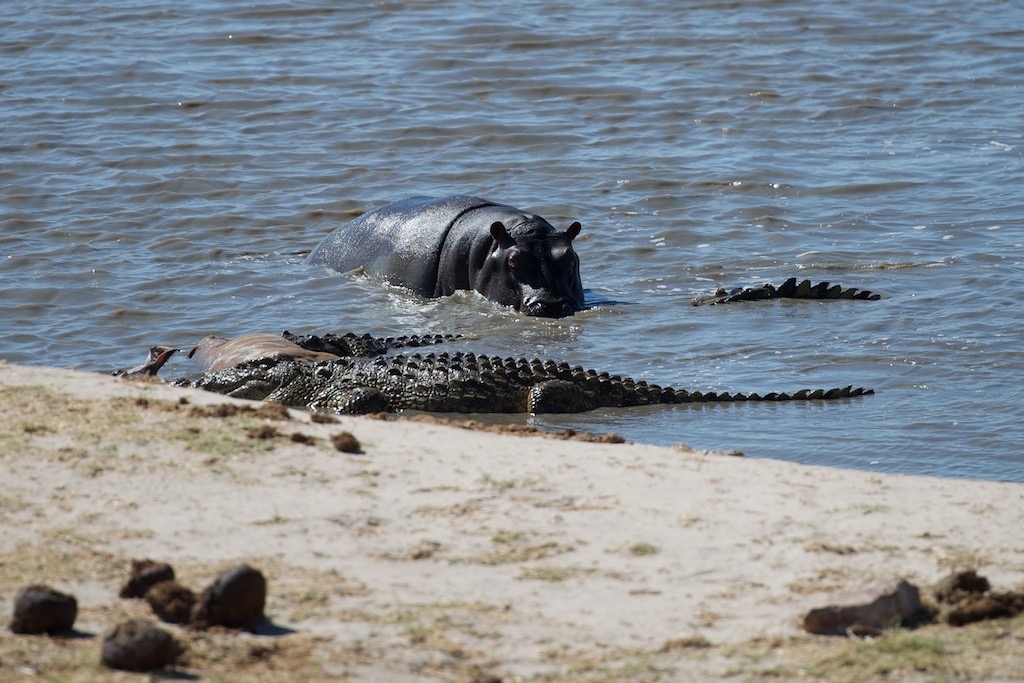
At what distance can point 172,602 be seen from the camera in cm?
399

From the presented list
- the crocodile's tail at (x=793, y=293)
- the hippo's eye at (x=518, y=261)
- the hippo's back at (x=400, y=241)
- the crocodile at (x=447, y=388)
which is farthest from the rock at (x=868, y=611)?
the hippo's back at (x=400, y=241)

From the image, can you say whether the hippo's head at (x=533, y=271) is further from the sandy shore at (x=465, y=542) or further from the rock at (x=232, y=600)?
the rock at (x=232, y=600)

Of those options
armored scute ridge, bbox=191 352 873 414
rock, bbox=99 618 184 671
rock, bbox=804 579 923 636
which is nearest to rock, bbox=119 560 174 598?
rock, bbox=99 618 184 671

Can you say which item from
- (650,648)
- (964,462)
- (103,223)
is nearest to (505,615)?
(650,648)

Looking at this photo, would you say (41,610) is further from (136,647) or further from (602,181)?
(602,181)

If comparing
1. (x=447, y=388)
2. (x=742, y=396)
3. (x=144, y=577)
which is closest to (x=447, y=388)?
(x=447, y=388)

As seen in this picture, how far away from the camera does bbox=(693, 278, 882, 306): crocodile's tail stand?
10367 millimetres

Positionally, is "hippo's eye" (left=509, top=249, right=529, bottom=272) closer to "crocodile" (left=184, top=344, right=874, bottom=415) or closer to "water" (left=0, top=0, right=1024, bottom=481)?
"water" (left=0, top=0, right=1024, bottom=481)

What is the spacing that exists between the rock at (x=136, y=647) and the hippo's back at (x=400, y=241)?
7.78m

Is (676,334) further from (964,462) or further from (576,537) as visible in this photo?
(576,537)

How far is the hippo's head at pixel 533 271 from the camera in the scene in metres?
10.7

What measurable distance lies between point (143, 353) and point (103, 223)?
405 centimetres

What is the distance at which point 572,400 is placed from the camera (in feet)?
26.6

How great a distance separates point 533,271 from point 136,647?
736 centimetres
